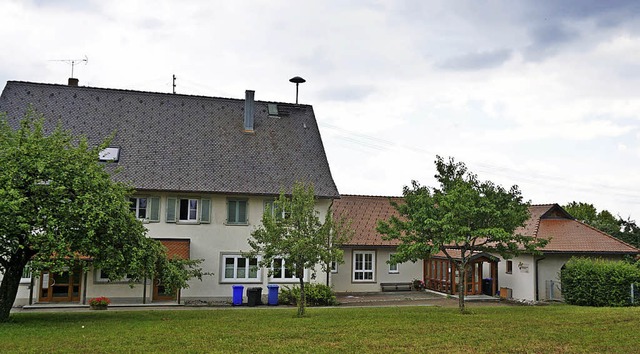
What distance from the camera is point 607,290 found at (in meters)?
26.9

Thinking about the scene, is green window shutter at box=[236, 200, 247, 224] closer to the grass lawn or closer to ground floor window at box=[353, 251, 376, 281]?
the grass lawn

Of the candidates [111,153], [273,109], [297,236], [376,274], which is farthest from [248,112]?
[297,236]

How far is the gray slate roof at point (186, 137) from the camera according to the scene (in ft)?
96.8

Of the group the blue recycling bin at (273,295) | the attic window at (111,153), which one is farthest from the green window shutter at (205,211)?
the attic window at (111,153)

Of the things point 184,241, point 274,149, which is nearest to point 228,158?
point 274,149

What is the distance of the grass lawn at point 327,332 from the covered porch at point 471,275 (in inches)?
362

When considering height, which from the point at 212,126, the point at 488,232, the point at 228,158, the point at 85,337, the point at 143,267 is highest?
the point at 212,126

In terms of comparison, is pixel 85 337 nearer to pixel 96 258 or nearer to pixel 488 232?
pixel 96 258

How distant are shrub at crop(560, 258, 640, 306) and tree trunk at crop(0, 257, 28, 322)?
23.5m

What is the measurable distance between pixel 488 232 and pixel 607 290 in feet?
30.1

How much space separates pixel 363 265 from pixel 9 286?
69.8 feet

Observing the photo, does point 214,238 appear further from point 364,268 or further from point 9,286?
point 9,286

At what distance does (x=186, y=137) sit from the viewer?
31.9 m

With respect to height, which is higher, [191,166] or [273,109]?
[273,109]
